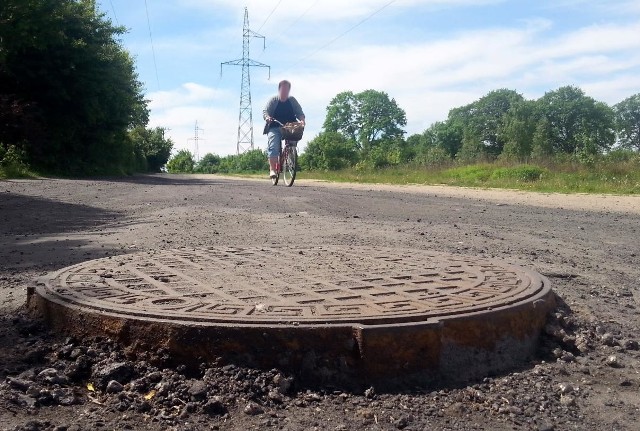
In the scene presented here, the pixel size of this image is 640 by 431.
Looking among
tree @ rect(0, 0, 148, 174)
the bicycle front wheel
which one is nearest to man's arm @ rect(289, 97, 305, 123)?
the bicycle front wheel

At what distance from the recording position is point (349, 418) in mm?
2125

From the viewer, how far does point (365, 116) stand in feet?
311

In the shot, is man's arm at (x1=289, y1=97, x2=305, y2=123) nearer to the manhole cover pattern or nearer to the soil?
the soil

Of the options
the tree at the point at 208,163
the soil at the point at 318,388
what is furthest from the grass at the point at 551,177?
the tree at the point at 208,163

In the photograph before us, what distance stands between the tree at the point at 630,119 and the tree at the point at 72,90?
69134 mm

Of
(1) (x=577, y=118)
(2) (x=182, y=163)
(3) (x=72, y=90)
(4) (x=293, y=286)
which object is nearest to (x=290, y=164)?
(4) (x=293, y=286)

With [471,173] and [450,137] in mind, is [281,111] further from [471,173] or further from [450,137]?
[450,137]

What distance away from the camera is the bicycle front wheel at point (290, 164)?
1298 cm

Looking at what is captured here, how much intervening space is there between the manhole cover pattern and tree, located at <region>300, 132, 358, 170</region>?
51.2 meters

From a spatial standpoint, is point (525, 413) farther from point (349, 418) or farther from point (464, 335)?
point (349, 418)

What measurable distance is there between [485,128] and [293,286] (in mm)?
86106

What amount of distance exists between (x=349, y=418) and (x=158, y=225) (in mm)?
5197

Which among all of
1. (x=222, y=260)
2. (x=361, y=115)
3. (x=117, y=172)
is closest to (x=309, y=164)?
(x=117, y=172)

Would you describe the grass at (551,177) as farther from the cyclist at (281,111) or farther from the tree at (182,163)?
the tree at (182,163)
